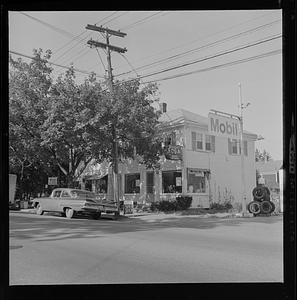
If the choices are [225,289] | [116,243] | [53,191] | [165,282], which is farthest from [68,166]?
[225,289]

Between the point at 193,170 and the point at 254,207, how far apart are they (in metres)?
5.03

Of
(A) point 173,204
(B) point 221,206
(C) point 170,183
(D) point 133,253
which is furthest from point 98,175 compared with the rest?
(C) point 170,183

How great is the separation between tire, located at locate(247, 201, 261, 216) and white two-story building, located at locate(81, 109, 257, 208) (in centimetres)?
41

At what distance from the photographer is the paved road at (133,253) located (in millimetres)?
4043

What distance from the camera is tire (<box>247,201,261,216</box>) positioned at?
6.12 metres

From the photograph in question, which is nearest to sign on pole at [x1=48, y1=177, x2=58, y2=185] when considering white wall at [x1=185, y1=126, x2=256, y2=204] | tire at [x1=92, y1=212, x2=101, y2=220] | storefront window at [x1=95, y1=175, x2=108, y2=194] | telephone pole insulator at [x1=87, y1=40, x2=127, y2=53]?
storefront window at [x1=95, y1=175, x2=108, y2=194]

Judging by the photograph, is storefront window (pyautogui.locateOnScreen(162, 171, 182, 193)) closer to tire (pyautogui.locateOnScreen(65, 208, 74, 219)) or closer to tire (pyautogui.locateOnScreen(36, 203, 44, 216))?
tire (pyautogui.locateOnScreen(65, 208, 74, 219))

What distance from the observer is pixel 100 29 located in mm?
4566

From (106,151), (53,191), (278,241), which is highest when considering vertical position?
(106,151)

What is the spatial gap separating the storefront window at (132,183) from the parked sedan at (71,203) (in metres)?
0.80

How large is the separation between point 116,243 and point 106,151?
4.23 ft

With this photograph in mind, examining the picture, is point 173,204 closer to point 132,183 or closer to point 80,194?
point 132,183

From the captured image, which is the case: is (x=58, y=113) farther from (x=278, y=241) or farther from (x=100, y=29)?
(x=278, y=241)

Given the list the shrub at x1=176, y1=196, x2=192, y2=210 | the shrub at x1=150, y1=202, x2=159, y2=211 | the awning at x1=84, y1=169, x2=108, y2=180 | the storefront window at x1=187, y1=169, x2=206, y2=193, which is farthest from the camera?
the storefront window at x1=187, y1=169, x2=206, y2=193
